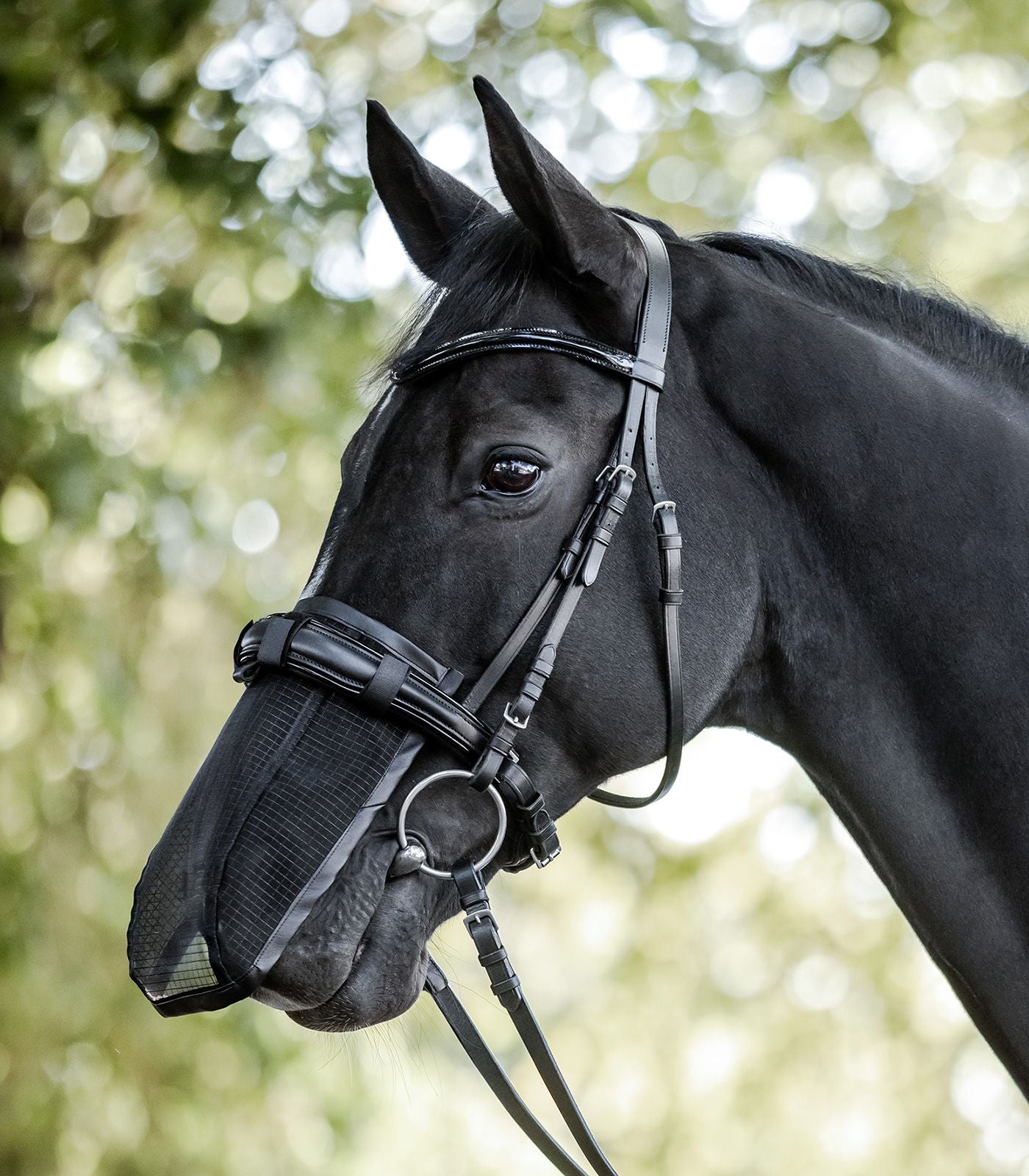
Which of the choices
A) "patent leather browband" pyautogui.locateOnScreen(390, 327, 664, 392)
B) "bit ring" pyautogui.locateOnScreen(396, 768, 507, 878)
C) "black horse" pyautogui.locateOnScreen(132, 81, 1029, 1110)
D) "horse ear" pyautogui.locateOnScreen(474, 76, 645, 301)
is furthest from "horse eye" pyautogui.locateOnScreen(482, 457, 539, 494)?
"bit ring" pyautogui.locateOnScreen(396, 768, 507, 878)

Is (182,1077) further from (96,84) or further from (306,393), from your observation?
(96,84)

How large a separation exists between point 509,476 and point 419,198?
75 centimetres

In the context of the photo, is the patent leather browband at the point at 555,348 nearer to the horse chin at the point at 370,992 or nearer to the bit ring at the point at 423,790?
the bit ring at the point at 423,790

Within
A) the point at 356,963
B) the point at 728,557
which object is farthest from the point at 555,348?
the point at 356,963

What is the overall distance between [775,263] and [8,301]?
2.63 m

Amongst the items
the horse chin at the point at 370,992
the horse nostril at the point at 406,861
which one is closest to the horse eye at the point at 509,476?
the horse nostril at the point at 406,861

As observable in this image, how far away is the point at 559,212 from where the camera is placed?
168 centimetres

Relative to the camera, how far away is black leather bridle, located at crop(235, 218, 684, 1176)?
1.60 m

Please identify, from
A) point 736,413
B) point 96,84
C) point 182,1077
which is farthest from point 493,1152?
point 96,84

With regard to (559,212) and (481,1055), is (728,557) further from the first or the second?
(481,1055)

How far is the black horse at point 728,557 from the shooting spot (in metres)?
1.66

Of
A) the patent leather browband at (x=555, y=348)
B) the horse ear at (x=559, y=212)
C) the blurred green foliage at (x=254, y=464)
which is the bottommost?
the blurred green foliage at (x=254, y=464)

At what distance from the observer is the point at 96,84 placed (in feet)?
11.5

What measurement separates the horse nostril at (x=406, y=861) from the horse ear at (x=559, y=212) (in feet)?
2.95
